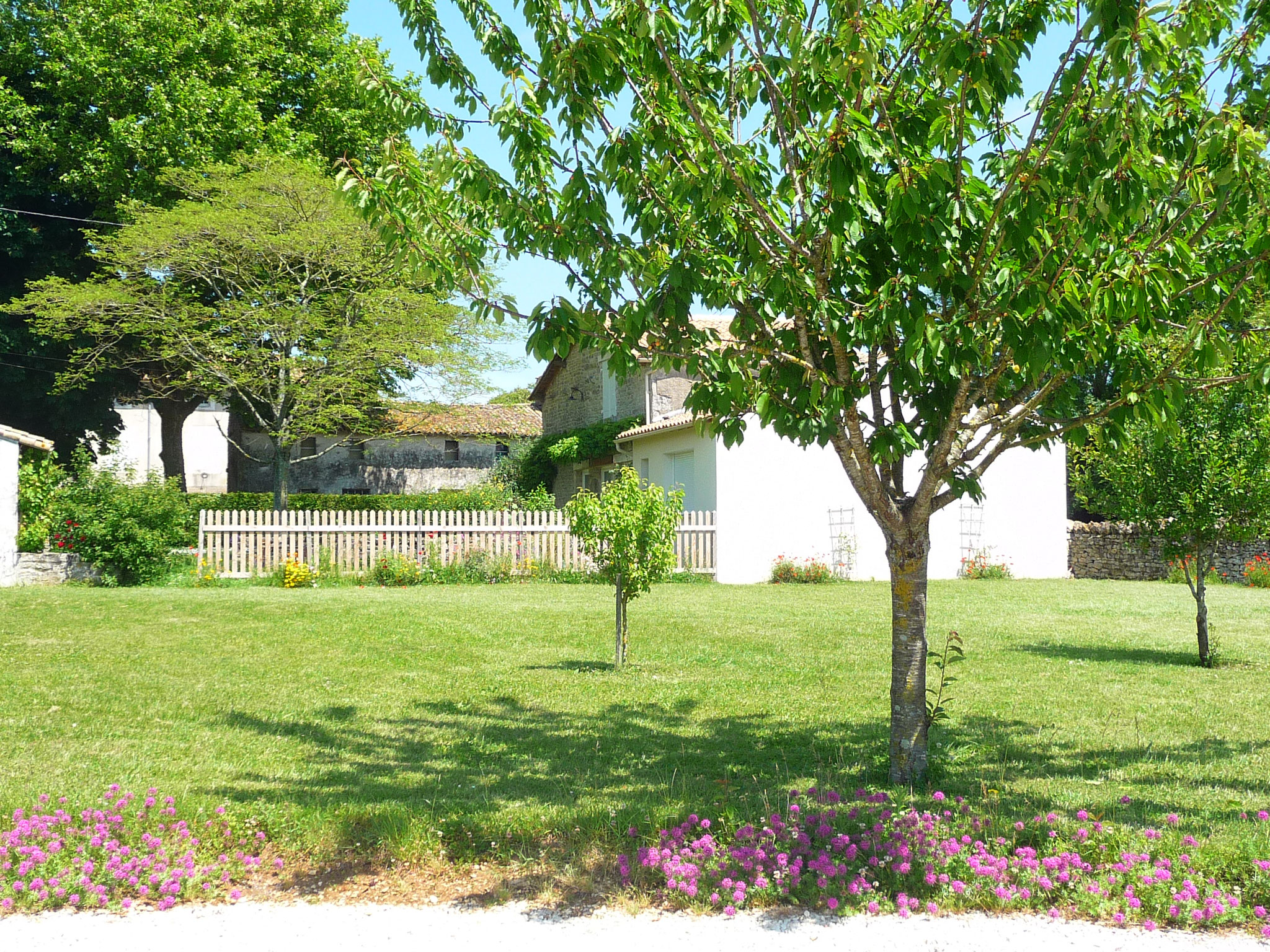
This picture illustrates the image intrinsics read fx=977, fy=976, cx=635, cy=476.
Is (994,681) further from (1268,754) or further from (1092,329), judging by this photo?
(1092,329)

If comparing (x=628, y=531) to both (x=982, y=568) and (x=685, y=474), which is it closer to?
(x=685, y=474)

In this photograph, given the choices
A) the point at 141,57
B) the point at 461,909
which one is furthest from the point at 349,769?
the point at 141,57

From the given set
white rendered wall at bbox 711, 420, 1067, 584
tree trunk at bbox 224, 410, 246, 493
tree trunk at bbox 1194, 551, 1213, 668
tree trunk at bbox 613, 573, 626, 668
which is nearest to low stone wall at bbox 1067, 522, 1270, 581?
white rendered wall at bbox 711, 420, 1067, 584

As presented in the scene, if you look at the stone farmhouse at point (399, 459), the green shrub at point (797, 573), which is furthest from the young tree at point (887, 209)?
the stone farmhouse at point (399, 459)

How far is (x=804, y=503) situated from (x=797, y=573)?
1566 millimetres

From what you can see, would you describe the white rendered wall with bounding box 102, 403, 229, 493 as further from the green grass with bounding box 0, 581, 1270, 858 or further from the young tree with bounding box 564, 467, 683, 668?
the young tree with bounding box 564, 467, 683, 668

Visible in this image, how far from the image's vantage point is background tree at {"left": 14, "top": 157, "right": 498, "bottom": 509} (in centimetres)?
2189

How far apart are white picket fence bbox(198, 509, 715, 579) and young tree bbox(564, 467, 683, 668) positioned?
881 centimetres

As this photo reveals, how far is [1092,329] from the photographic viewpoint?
398 centimetres

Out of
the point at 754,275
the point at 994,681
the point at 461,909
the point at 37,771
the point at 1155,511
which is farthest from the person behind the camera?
the point at 1155,511

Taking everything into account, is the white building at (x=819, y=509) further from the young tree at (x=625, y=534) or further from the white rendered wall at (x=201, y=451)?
the white rendered wall at (x=201, y=451)

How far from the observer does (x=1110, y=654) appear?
10.3m

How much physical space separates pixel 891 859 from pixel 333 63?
2723cm

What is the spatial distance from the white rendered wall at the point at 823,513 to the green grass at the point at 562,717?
6.96 m
